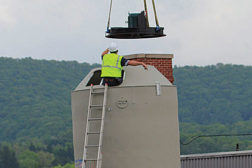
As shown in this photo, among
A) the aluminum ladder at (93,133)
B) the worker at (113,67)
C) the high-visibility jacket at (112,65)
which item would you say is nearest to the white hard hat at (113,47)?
the worker at (113,67)

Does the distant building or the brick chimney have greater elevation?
the brick chimney

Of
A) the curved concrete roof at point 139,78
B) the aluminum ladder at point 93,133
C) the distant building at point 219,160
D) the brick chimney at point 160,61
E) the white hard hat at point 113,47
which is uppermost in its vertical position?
the brick chimney at point 160,61

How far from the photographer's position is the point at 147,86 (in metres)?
13.8

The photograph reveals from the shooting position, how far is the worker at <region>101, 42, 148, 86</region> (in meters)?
13.8

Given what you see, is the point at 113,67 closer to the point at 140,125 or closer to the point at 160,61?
the point at 140,125

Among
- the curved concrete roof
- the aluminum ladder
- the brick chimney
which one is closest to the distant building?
the brick chimney

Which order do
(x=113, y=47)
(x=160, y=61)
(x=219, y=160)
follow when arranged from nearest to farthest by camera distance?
(x=113, y=47) < (x=160, y=61) < (x=219, y=160)

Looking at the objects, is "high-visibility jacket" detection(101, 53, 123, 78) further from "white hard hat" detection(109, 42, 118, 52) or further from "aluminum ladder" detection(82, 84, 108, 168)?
"aluminum ladder" detection(82, 84, 108, 168)

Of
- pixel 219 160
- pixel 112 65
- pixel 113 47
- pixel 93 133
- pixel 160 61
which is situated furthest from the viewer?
pixel 219 160

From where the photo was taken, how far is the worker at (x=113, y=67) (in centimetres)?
1380

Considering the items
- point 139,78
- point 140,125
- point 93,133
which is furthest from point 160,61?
point 93,133

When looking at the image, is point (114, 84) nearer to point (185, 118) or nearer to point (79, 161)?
point (79, 161)

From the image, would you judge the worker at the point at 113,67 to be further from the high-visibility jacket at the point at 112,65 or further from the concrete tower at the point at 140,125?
the concrete tower at the point at 140,125

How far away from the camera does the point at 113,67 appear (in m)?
13.9
